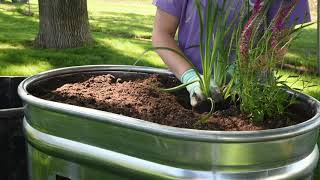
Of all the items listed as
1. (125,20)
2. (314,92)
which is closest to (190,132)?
(314,92)

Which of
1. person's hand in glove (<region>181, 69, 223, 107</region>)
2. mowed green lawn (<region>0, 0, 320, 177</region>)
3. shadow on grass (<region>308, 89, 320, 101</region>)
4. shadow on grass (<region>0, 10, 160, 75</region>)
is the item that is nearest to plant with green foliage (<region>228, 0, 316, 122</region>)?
person's hand in glove (<region>181, 69, 223, 107</region>)

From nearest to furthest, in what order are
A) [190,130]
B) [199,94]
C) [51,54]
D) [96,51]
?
1. [190,130]
2. [199,94]
3. [51,54]
4. [96,51]

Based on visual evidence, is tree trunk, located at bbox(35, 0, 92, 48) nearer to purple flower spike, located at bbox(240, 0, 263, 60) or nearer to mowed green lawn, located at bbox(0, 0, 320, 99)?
mowed green lawn, located at bbox(0, 0, 320, 99)

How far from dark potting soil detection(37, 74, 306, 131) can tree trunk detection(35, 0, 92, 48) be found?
4.28 metres

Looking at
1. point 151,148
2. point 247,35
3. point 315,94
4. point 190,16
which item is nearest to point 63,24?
point 315,94

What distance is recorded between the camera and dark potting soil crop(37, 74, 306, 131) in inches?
64.6

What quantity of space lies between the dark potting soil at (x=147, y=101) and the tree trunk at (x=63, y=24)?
428 cm

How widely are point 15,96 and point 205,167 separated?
54.5 inches

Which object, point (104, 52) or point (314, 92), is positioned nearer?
point (314, 92)

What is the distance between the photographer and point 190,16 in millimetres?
2127

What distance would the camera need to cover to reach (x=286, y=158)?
147cm

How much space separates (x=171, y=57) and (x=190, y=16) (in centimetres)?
21

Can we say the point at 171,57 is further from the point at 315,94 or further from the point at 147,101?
the point at 315,94

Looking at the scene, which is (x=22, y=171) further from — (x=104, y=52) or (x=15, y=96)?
(x=104, y=52)
